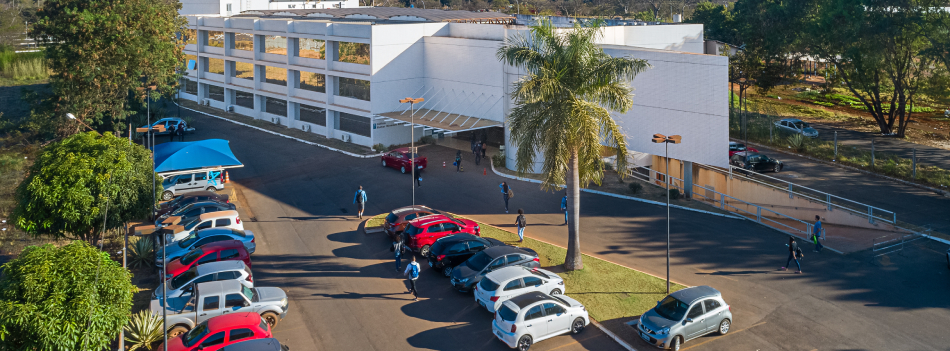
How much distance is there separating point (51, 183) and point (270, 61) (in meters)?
32.0

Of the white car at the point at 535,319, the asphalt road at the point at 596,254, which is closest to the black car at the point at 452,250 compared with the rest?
the asphalt road at the point at 596,254

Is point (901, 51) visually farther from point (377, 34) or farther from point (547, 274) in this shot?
point (547, 274)

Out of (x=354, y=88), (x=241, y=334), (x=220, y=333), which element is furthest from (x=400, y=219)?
(x=354, y=88)

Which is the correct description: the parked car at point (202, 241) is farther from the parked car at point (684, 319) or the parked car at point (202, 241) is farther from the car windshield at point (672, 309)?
the car windshield at point (672, 309)

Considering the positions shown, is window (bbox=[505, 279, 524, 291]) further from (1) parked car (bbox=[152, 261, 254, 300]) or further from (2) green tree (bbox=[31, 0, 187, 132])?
(2) green tree (bbox=[31, 0, 187, 132])

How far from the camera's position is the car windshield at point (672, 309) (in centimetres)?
1867

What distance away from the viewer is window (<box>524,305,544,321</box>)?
18.3 meters

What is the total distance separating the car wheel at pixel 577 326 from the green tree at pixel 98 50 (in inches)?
1292

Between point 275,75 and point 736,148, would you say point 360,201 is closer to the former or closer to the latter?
point 736,148

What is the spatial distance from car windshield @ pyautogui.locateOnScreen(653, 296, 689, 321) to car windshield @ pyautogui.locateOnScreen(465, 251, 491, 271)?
5.70 metres

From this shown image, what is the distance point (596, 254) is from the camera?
2583 centimetres

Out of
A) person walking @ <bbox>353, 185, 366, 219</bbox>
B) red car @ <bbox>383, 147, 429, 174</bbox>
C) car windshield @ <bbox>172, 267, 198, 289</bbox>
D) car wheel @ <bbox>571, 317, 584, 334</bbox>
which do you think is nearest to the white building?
red car @ <bbox>383, 147, 429, 174</bbox>

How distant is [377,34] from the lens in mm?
43438

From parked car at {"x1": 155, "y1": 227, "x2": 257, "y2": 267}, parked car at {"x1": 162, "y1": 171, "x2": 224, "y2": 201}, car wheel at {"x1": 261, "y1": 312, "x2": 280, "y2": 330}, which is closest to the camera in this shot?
car wheel at {"x1": 261, "y1": 312, "x2": 280, "y2": 330}
